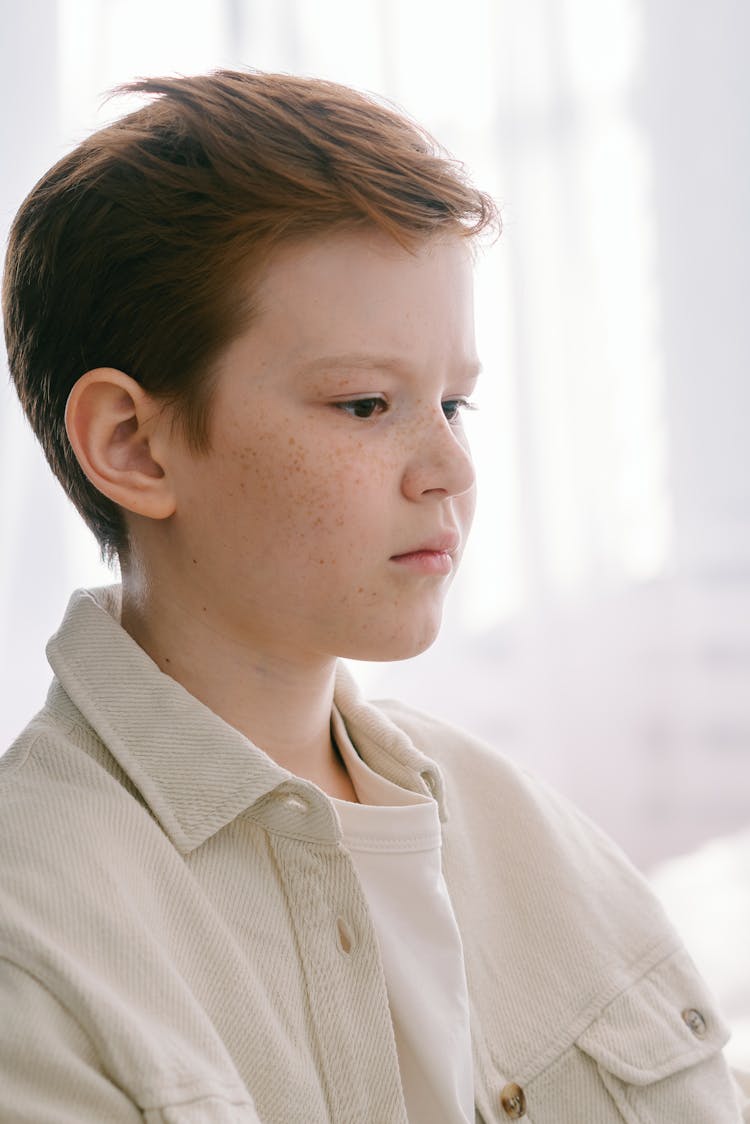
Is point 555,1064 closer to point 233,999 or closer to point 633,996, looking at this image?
point 633,996

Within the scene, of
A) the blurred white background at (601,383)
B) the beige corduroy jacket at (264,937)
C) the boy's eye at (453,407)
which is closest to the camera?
the beige corduroy jacket at (264,937)

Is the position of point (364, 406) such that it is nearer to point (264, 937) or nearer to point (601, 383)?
point (264, 937)

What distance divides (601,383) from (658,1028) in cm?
156

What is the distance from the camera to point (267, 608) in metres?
0.79

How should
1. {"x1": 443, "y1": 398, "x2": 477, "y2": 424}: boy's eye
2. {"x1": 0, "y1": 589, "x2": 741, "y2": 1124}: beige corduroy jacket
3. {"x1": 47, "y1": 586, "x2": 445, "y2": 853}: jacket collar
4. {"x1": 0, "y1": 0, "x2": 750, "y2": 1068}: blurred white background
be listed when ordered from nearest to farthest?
{"x1": 0, "y1": 589, "x2": 741, "y2": 1124}: beige corduroy jacket
{"x1": 47, "y1": 586, "x2": 445, "y2": 853}: jacket collar
{"x1": 443, "y1": 398, "x2": 477, "y2": 424}: boy's eye
{"x1": 0, "y1": 0, "x2": 750, "y2": 1068}: blurred white background

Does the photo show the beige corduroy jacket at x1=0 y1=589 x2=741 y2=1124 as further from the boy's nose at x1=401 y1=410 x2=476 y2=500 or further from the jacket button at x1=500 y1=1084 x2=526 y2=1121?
the boy's nose at x1=401 y1=410 x2=476 y2=500

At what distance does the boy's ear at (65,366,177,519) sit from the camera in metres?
0.79

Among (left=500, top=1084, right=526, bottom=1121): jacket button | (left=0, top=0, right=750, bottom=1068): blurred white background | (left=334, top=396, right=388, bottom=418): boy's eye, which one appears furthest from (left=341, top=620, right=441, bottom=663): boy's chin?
(left=0, top=0, right=750, bottom=1068): blurred white background

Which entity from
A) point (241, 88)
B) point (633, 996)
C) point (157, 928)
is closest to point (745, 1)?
point (241, 88)

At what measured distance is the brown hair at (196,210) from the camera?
2.50 feet

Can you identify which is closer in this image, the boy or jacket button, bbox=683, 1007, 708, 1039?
the boy

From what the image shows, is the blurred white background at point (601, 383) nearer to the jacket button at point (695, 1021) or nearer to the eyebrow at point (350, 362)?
the jacket button at point (695, 1021)

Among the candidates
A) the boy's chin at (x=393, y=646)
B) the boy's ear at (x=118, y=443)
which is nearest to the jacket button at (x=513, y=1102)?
the boy's chin at (x=393, y=646)

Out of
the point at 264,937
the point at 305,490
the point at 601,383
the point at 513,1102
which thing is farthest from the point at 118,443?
the point at 601,383
